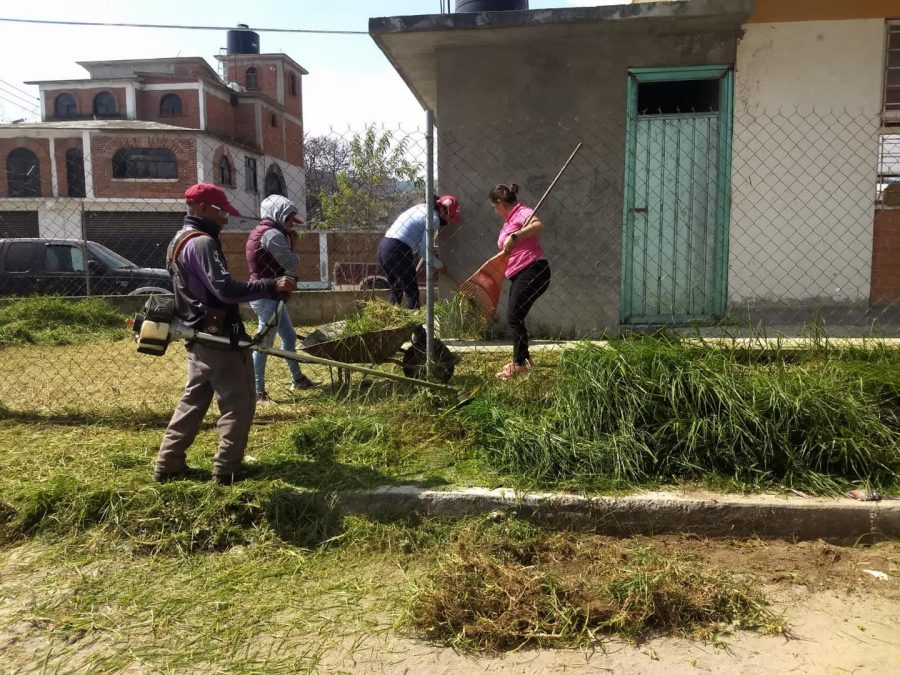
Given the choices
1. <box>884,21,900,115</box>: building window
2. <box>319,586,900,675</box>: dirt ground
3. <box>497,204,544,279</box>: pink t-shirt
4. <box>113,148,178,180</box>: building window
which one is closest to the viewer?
<box>319,586,900,675</box>: dirt ground

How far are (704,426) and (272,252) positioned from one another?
3106mm

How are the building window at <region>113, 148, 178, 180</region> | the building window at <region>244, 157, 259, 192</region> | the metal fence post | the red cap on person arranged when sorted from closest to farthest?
1. the metal fence post
2. the red cap on person
3. the building window at <region>113, 148, 178, 180</region>
4. the building window at <region>244, 157, 259, 192</region>

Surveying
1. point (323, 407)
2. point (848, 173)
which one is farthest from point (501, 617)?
point (848, 173)

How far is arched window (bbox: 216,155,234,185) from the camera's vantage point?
36.9m

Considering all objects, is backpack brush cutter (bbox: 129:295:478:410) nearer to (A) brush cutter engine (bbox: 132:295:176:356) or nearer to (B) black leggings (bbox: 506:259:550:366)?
(A) brush cutter engine (bbox: 132:295:176:356)

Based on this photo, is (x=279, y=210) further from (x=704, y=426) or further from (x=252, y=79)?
(x=252, y=79)

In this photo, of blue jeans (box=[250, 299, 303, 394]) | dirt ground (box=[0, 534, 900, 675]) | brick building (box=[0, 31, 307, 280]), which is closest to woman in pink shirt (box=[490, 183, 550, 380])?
blue jeans (box=[250, 299, 303, 394])

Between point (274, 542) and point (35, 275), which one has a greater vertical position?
point (35, 275)

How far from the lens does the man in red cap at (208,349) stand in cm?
367

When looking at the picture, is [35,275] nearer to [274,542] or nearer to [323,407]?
[323,407]

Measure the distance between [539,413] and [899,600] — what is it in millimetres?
1988

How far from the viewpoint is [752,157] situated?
261 inches

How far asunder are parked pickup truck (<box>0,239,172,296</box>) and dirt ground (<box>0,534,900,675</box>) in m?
9.50

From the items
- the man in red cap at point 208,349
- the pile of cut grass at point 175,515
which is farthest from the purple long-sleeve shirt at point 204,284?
the pile of cut grass at point 175,515
